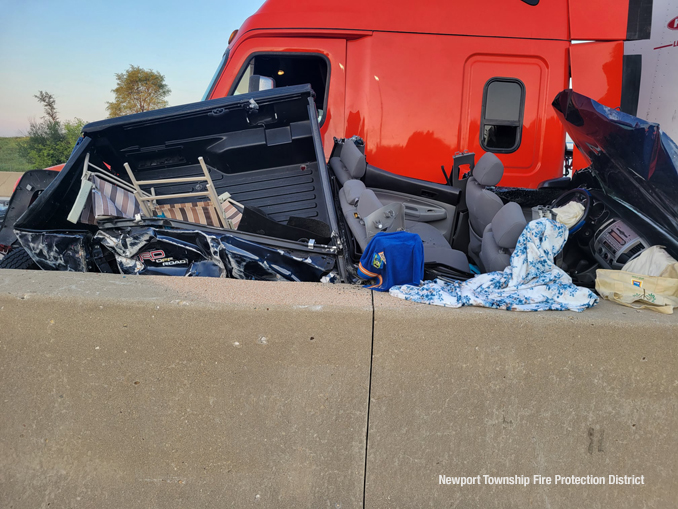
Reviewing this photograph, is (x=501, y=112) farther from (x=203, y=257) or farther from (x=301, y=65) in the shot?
(x=203, y=257)

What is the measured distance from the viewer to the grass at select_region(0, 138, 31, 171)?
20.4 meters

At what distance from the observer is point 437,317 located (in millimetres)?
1893

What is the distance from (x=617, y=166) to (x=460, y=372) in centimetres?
184

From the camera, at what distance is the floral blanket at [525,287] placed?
6.68ft

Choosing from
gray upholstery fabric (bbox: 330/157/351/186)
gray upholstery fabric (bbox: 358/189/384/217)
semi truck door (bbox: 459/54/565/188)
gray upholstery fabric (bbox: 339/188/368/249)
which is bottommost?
gray upholstery fabric (bbox: 339/188/368/249)

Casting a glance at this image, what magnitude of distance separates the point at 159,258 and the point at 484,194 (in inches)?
85.4

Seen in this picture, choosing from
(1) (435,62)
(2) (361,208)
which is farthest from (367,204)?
(1) (435,62)

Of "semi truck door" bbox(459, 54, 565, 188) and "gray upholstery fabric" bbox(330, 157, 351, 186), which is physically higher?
"semi truck door" bbox(459, 54, 565, 188)

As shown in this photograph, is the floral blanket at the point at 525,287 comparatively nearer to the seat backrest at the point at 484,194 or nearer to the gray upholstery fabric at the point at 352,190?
the seat backrest at the point at 484,194

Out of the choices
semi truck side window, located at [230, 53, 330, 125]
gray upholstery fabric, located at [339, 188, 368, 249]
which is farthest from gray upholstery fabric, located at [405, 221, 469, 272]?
semi truck side window, located at [230, 53, 330, 125]

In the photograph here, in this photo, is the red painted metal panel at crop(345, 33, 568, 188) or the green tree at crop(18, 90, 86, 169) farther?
the green tree at crop(18, 90, 86, 169)

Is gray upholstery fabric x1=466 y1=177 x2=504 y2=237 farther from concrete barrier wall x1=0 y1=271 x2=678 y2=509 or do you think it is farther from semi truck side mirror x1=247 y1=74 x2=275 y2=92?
semi truck side mirror x1=247 y1=74 x2=275 y2=92

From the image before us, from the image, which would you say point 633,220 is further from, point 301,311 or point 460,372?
point 301,311

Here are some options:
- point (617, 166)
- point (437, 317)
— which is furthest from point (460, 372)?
point (617, 166)
